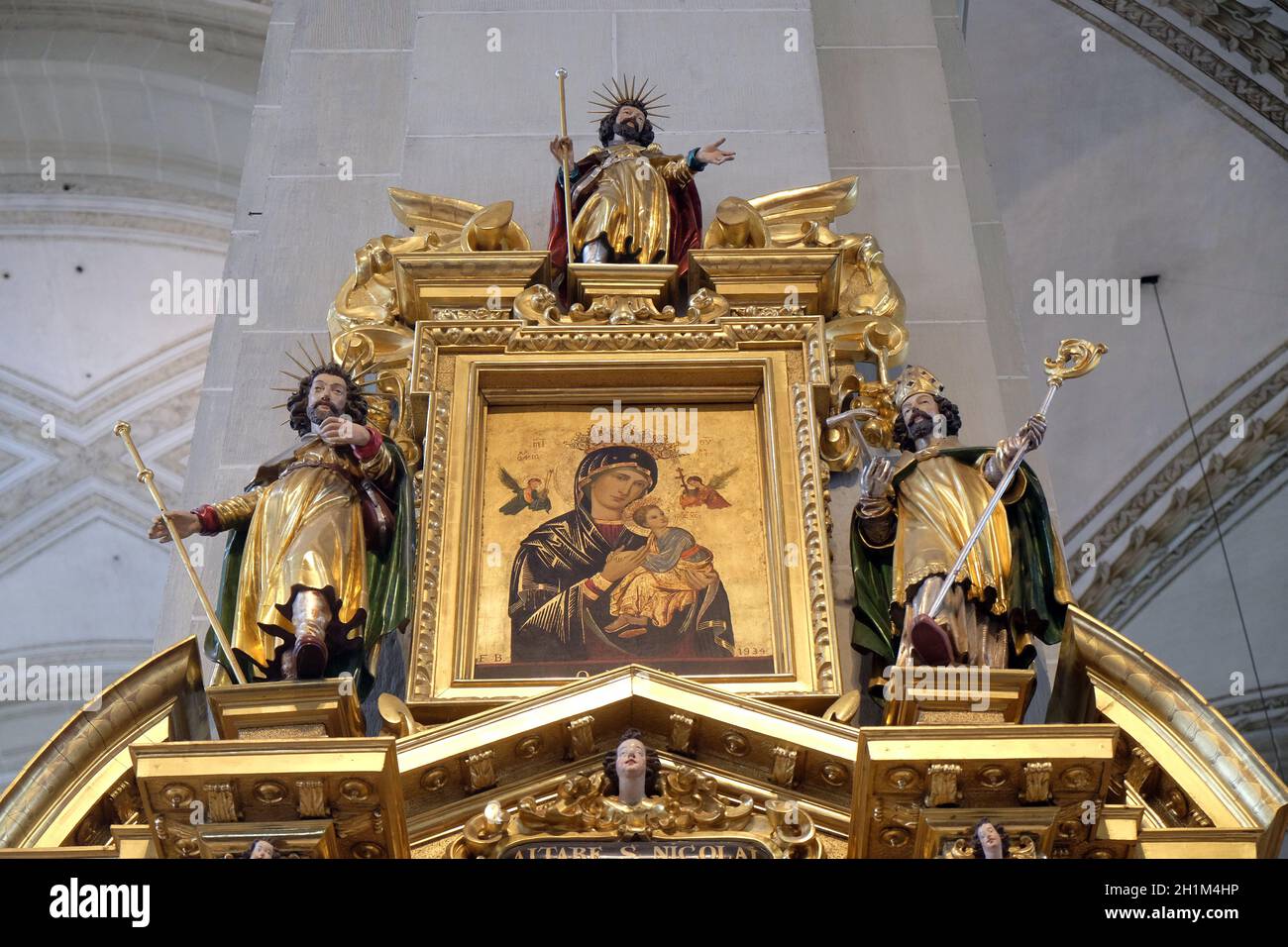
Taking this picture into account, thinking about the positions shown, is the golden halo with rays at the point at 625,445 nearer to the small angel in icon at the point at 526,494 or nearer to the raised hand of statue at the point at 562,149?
the small angel in icon at the point at 526,494

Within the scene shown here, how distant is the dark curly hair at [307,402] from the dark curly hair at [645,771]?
5.04ft

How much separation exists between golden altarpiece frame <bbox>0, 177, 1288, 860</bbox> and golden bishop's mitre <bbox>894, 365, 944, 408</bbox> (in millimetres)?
128

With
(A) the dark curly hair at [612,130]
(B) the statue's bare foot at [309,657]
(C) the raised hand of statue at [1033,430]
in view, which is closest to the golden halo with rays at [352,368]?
(B) the statue's bare foot at [309,657]

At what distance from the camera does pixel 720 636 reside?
6027mm

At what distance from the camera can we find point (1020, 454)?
5.74 meters

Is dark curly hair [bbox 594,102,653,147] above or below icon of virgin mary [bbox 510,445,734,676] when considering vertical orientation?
above

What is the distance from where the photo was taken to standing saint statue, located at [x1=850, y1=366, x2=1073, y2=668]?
223 inches

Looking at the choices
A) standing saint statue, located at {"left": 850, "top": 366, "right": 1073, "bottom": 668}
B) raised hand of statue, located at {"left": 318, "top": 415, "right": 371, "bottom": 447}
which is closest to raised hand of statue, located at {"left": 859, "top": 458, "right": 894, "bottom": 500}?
standing saint statue, located at {"left": 850, "top": 366, "right": 1073, "bottom": 668}

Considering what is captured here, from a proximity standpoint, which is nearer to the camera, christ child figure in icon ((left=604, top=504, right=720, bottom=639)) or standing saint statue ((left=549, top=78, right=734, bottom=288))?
christ child figure in icon ((left=604, top=504, right=720, bottom=639))

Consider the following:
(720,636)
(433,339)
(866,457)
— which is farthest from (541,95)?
(720,636)

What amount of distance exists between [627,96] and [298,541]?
3013mm

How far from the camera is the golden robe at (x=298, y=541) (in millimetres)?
5703

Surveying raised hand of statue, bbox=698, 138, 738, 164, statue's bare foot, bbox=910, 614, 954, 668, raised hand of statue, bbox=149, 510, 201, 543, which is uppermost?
raised hand of statue, bbox=698, 138, 738, 164

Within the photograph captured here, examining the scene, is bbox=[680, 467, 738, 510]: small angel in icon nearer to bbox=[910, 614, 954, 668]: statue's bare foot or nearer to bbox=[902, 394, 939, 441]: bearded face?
bbox=[902, 394, 939, 441]: bearded face
